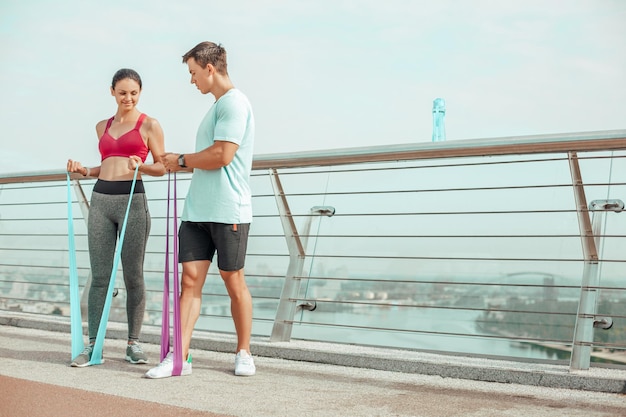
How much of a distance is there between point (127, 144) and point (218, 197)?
2.28 feet

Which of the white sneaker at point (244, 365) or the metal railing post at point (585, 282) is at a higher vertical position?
the metal railing post at point (585, 282)

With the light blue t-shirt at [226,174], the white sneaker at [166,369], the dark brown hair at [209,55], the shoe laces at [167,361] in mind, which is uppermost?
the dark brown hair at [209,55]

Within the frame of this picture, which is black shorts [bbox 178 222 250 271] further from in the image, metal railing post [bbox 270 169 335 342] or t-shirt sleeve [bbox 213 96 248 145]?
metal railing post [bbox 270 169 335 342]

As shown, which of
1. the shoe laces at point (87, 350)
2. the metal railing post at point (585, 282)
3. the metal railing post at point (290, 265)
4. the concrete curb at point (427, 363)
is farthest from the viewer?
the metal railing post at point (290, 265)

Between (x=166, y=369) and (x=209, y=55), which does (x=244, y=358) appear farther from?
(x=209, y=55)

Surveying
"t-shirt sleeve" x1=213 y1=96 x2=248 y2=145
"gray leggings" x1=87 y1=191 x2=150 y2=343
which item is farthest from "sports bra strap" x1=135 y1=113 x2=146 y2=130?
"t-shirt sleeve" x1=213 y1=96 x2=248 y2=145

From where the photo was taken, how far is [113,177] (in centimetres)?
418

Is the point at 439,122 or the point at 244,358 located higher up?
the point at 439,122

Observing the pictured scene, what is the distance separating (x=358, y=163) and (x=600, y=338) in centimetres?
149

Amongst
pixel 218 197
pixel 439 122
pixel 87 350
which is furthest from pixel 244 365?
pixel 439 122

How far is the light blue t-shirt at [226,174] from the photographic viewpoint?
3.70 m

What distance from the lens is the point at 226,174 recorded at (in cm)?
374

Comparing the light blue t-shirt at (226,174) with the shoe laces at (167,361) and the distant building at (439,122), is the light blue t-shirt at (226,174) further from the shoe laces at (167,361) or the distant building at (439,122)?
the distant building at (439,122)

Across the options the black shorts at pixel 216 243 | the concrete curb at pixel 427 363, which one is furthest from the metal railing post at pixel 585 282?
the black shorts at pixel 216 243
